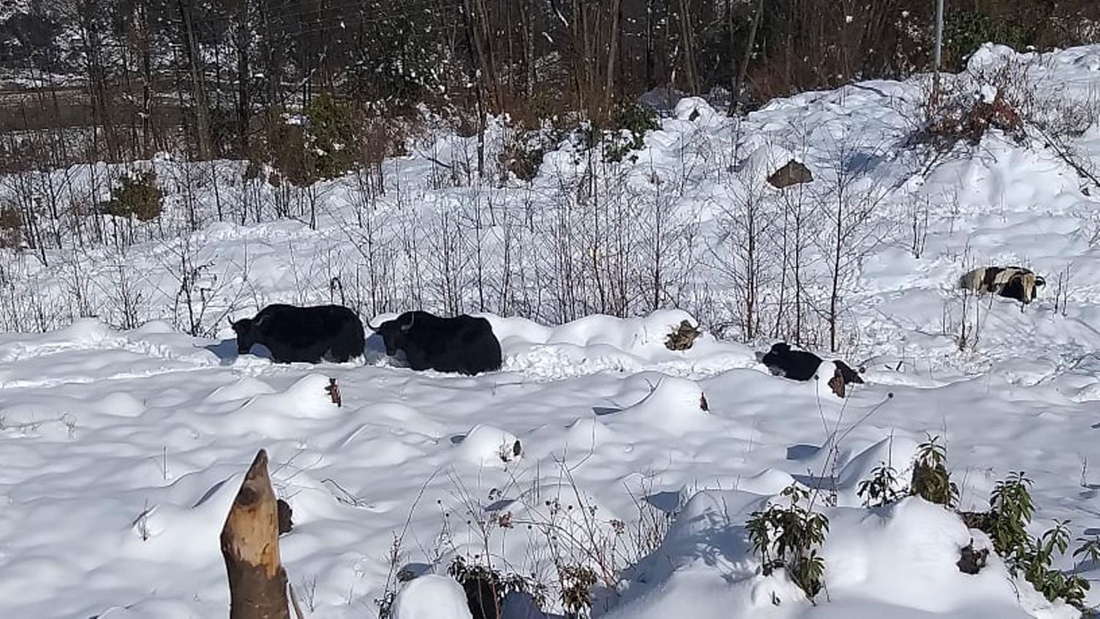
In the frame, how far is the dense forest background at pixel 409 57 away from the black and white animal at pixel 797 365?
24.3ft

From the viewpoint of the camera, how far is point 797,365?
264 inches

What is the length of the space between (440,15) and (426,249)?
10.7 m

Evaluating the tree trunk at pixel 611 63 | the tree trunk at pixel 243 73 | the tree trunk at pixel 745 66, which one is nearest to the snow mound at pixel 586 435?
the tree trunk at pixel 611 63

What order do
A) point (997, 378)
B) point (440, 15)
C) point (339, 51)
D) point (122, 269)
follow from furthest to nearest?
point (339, 51)
point (440, 15)
point (122, 269)
point (997, 378)

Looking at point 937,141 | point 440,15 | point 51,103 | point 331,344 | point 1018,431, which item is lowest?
point 1018,431

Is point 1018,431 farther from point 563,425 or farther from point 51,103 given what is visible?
point 51,103

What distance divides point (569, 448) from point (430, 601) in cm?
216

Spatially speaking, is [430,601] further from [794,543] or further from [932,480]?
[932,480]

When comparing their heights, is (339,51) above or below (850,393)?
above

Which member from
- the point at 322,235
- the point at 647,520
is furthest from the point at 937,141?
the point at 647,520

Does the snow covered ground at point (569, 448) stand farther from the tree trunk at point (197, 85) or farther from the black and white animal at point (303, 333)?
the tree trunk at point (197, 85)

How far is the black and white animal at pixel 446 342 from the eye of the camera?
6.77 metres

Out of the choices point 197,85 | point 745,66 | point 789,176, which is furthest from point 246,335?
point 197,85

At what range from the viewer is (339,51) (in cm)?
2400
